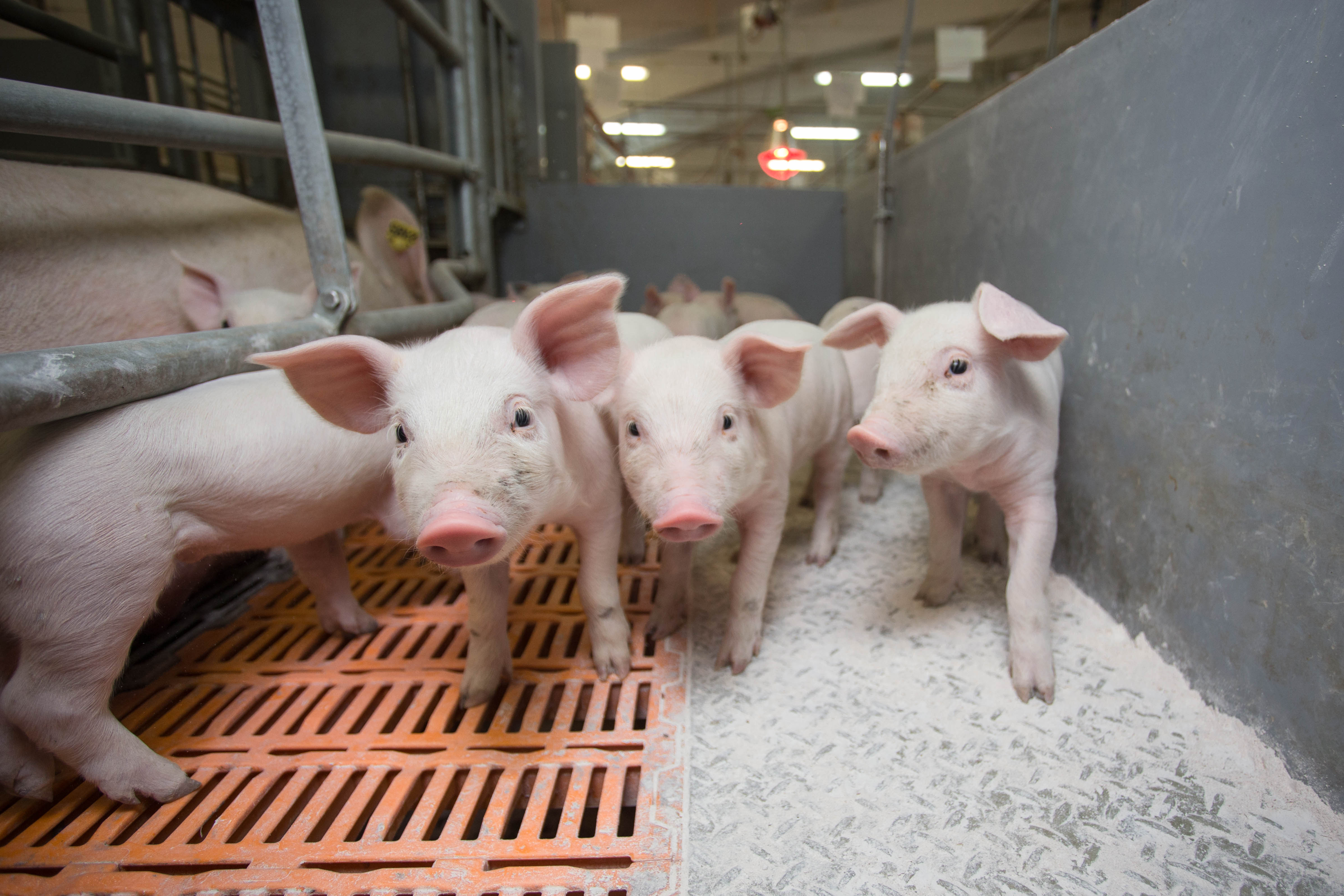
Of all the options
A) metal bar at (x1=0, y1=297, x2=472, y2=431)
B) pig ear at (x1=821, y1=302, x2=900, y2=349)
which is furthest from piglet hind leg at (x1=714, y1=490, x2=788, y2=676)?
metal bar at (x1=0, y1=297, x2=472, y2=431)

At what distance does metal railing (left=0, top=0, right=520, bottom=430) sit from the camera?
1317 millimetres

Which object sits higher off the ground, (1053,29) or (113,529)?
(1053,29)

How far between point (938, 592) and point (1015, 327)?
0.90 metres

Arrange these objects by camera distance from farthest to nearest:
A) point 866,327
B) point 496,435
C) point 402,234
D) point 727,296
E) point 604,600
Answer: point 727,296 < point 402,234 < point 866,327 < point 604,600 < point 496,435

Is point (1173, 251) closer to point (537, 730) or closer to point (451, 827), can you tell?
point (537, 730)

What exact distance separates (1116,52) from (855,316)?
1.00 metres

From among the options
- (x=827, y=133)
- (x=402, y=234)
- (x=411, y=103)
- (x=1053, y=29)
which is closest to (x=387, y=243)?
(x=402, y=234)

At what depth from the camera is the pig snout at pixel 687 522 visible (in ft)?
4.43

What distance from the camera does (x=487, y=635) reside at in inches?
67.9

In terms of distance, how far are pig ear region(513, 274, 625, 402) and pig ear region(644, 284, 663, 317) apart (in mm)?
2339

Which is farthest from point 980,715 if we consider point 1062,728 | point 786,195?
point 786,195

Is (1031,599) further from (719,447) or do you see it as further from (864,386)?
(864,386)

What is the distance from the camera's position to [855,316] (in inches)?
73.3

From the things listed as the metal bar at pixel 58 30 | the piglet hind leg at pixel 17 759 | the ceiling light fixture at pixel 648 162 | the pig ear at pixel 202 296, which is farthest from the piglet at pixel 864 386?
the ceiling light fixture at pixel 648 162
